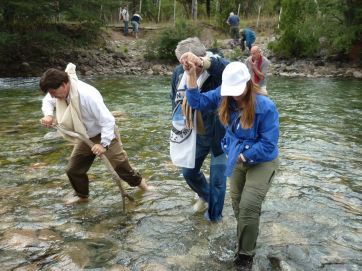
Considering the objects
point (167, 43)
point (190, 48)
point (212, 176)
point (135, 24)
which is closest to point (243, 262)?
point (212, 176)

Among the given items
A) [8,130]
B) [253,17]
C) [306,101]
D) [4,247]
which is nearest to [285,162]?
[4,247]

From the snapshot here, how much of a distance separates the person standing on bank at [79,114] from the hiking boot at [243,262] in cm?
190

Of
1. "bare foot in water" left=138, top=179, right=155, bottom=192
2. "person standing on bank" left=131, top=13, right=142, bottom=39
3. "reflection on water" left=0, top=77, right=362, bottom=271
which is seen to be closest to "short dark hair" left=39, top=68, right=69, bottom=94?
"reflection on water" left=0, top=77, right=362, bottom=271

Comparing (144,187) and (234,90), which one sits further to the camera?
(144,187)

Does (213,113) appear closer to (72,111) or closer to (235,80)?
(235,80)

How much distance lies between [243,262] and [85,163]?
239cm

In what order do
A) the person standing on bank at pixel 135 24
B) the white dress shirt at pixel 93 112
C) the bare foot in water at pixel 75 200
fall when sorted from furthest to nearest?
the person standing on bank at pixel 135 24, the bare foot in water at pixel 75 200, the white dress shirt at pixel 93 112

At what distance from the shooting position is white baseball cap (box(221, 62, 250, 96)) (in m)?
3.71

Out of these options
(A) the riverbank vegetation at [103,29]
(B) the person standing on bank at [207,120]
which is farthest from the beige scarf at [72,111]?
(A) the riverbank vegetation at [103,29]

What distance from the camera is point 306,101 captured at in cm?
1550

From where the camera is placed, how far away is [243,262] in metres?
4.16

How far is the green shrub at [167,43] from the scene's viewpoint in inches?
1075

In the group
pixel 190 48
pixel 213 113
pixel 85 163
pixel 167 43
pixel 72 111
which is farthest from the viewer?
pixel 167 43

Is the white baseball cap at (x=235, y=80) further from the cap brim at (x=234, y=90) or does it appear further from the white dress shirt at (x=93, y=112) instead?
the white dress shirt at (x=93, y=112)
